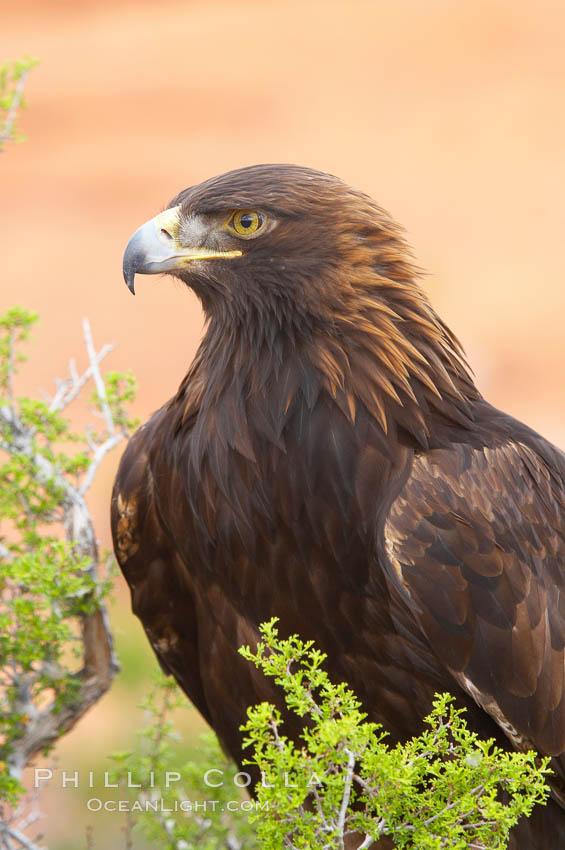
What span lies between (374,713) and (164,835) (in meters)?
1.12

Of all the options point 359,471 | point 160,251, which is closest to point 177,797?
point 359,471

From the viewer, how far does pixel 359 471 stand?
11.6 feet

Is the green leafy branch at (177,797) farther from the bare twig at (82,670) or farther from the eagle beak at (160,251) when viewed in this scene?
the eagle beak at (160,251)

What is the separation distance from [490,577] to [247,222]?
1300mm

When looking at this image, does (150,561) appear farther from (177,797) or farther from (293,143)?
(293,143)

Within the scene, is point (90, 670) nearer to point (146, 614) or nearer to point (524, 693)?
point (146, 614)

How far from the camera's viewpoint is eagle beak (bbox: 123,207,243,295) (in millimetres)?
3584

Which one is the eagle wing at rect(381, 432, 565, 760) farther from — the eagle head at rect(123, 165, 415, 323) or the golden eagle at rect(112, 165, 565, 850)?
the eagle head at rect(123, 165, 415, 323)

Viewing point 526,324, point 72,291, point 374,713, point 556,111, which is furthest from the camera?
point 556,111

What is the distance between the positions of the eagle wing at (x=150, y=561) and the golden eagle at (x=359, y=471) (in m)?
0.41

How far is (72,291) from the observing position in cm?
1823

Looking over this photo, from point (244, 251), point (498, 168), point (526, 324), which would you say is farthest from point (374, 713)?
point (498, 168)

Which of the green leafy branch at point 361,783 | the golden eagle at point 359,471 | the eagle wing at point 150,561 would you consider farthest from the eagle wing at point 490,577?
the eagle wing at point 150,561

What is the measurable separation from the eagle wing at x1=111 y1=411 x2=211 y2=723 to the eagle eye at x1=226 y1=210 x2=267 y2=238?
875 millimetres
